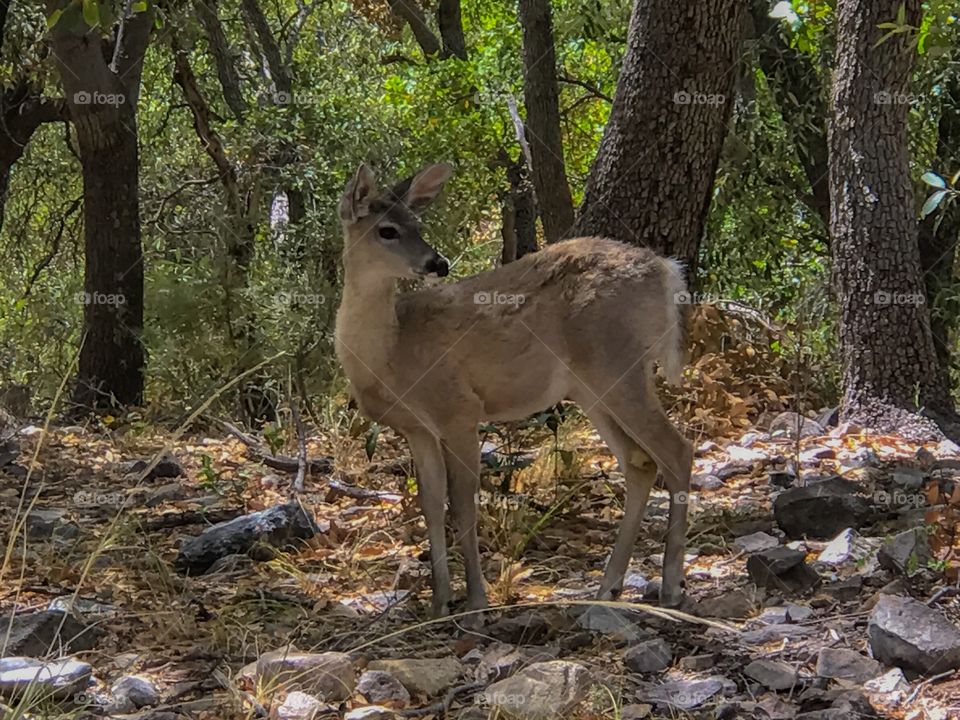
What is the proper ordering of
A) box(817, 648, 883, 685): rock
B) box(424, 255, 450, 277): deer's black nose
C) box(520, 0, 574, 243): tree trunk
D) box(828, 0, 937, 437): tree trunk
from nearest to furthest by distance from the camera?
box(817, 648, 883, 685): rock → box(424, 255, 450, 277): deer's black nose → box(828, 0, 937, 437): tree trunk → box(520, 0, 574, 243): tree trunk

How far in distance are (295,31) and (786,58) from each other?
791 cm

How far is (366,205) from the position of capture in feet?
19.2

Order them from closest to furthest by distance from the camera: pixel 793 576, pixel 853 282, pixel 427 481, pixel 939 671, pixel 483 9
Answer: pixel 939 671
pixel 793 576
pixel 427 481
pixel 853 282
pixel 483 9

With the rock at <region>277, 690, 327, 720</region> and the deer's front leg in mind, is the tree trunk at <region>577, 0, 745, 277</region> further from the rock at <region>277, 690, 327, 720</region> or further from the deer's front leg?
the rock at <region>277, 690, 327, 720</region>

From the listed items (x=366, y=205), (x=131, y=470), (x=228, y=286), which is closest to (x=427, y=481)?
(x=366, y=205)

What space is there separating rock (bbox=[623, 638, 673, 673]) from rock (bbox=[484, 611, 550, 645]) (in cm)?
43

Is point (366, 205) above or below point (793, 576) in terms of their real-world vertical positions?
above

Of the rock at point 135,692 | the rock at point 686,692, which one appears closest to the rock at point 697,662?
the rock at point 686,692

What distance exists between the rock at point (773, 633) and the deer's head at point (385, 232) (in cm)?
213

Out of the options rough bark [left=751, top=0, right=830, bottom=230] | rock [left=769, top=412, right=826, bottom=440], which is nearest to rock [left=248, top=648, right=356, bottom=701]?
rock [left=769, top=412, right=826, bottom=440]

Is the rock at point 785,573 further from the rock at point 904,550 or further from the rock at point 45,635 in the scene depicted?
the rock at point 45,635

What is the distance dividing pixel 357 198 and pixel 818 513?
2.66 m

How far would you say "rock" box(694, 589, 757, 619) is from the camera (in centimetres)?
498

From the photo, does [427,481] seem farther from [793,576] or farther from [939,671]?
[939,671]
